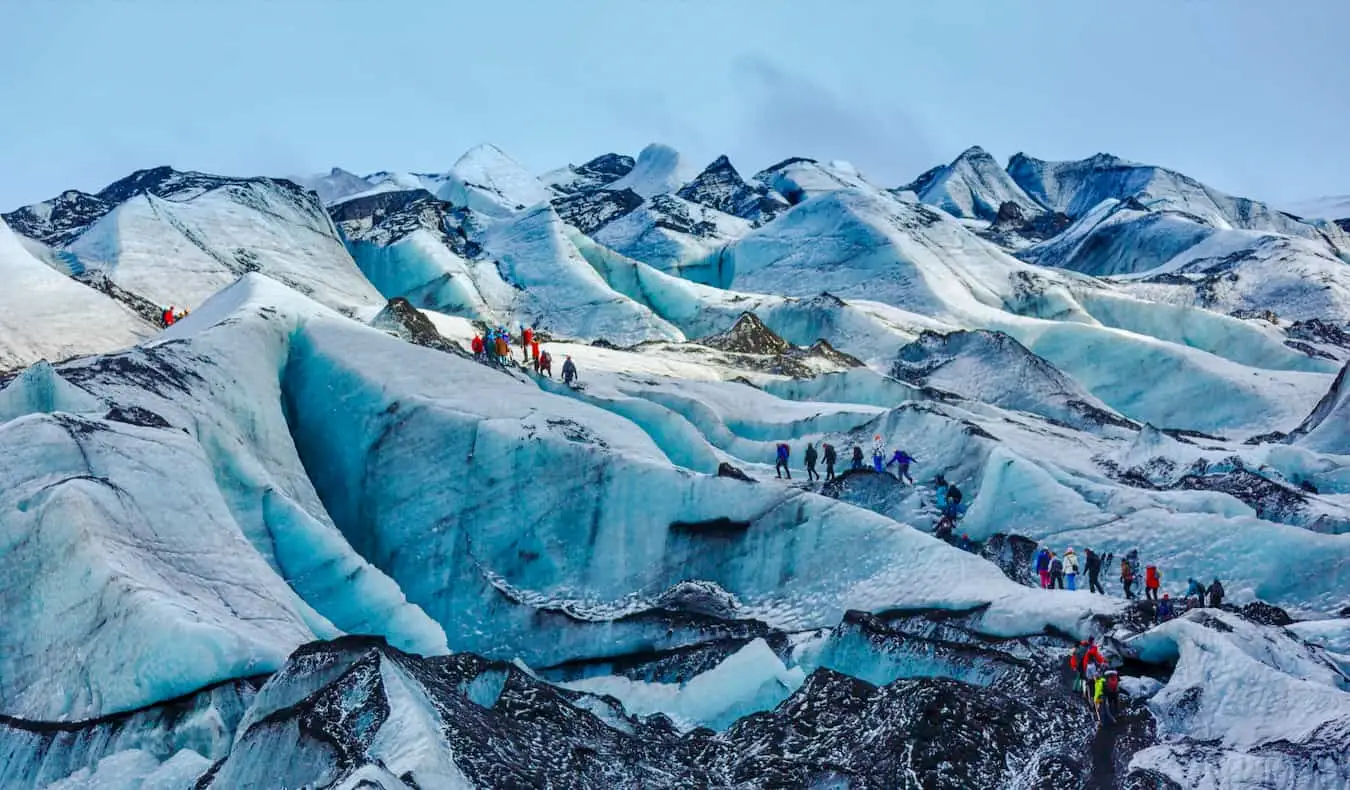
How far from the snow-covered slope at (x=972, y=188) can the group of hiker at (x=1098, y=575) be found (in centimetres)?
9232

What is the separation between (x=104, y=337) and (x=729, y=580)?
21.9m

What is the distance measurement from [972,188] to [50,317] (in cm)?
9592

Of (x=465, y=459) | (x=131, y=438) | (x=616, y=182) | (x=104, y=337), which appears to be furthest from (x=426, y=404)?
(x=616, y=182)

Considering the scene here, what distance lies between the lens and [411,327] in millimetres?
34781

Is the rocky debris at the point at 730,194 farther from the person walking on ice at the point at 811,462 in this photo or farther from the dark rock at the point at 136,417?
the dark rock at the point at 136,417

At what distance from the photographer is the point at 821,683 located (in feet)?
63.2

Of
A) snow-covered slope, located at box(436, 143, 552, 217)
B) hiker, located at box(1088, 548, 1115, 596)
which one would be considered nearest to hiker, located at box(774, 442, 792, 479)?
hiker, located at box(1088, 548, 1115, 596)

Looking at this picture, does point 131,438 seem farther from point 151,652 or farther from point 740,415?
point 740,415

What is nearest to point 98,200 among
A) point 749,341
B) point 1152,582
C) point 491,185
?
point 491,185

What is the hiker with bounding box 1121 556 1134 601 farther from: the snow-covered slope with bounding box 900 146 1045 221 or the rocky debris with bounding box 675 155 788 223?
the snow-covered slope with bounding box 900 146 1045 221

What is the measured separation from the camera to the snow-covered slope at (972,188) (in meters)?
120

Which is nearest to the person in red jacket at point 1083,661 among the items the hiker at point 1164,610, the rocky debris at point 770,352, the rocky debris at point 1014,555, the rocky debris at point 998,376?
the hiker at point 1164,610

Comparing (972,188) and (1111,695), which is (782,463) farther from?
(972,188)

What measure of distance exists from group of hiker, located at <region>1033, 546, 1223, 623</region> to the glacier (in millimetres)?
400
